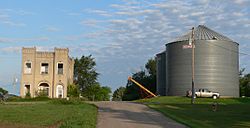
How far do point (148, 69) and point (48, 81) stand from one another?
50.6 metres

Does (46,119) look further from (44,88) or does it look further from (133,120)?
(44,88)

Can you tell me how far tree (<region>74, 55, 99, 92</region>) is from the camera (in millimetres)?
114000

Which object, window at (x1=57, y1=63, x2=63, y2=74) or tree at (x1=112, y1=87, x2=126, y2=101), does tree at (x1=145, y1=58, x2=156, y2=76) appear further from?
window at (x1=57, y1=63, x2=63, y2=74)

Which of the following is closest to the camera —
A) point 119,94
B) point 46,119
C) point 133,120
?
point 46,119

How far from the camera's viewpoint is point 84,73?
377 feet

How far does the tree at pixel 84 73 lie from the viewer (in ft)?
374

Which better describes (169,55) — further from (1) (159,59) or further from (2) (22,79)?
(2) (22,79)

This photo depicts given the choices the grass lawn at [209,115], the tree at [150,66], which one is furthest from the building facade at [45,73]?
the tree at [150,66]

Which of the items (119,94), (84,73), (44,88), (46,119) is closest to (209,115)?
(46,119)

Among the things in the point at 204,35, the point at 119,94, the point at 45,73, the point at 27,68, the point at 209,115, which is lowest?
the point at 209,115

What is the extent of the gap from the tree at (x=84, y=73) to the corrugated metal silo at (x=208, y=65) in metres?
38.1

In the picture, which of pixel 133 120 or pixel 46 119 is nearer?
pixel 46 119

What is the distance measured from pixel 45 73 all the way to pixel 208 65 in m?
30.8

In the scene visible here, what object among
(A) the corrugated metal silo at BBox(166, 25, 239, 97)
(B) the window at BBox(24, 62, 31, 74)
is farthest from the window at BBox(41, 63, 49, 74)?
(A) the corrugated metal silo at BBox(166, 25, 239, 97)
